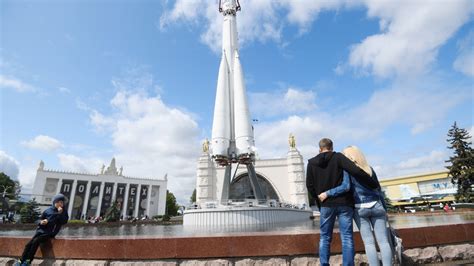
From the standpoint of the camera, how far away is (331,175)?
3352 mm

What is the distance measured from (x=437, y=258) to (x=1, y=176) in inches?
2907

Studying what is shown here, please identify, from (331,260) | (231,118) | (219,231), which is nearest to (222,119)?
(231,118)

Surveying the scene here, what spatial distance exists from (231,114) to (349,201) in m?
23.8

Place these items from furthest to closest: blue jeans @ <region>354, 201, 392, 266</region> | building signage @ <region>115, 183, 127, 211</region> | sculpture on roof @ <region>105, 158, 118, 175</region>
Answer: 1. sculpture on roof @ <region>105, 158, 118, 175</region>
2. building signage @ <region>115, 183, 127, 211</region>
3. blue jeans @ <region>354, 201, 392, 266</region>

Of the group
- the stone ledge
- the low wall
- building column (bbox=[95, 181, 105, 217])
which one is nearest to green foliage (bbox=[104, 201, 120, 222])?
building column (bbox=[95, 181, 105, 217])

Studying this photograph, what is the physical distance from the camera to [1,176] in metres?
54.2

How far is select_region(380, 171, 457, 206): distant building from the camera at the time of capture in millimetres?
44331

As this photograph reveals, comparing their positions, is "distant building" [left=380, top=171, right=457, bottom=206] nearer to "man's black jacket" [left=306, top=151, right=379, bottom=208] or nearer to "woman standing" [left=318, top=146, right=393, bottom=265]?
"woman standing" [left=318, top=146, right=393, bottom=265]

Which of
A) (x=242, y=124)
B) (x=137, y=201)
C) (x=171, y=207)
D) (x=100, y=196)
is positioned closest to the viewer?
(x=242, y=124)

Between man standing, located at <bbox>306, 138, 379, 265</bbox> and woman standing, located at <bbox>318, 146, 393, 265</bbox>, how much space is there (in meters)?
0.07

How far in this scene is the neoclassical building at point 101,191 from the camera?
5034 centimetres

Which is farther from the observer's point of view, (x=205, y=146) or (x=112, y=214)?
(x=205, y=146)

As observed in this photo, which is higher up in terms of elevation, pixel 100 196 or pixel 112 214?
pixel 100 196

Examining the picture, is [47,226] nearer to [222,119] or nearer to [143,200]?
[222,119]
